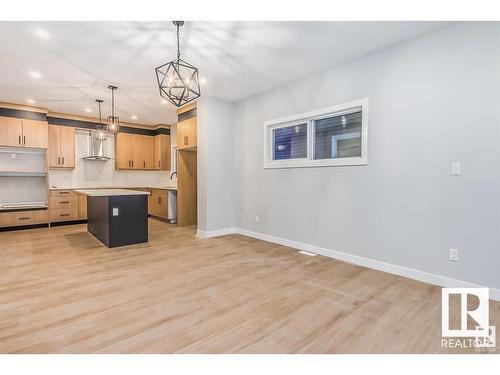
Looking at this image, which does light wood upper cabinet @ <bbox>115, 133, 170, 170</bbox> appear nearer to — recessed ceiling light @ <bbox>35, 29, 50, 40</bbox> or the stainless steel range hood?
the stainless steel range hood

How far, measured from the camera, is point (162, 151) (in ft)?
25.4

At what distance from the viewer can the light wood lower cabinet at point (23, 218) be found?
17.9ft

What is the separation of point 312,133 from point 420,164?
1627mm

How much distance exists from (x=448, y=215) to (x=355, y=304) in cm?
139

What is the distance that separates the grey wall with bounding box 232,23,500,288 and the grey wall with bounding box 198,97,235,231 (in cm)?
169

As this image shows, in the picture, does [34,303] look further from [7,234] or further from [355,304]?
[7,234]

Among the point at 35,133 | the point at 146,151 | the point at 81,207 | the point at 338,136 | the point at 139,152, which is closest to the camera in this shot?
the point at 338,136

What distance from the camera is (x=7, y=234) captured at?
5.28 m

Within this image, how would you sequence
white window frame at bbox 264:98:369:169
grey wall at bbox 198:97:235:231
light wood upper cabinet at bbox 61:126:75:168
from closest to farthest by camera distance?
white window frame at bbox 264:98:369:169 < grey wall at bbox 198:97:235:231 < light wood upper cabinet at bbox 61:126:75:168

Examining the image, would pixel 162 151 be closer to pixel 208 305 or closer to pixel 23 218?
pixel 23 218

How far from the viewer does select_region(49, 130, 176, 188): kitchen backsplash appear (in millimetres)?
6762

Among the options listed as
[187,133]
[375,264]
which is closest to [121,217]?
[187,133]

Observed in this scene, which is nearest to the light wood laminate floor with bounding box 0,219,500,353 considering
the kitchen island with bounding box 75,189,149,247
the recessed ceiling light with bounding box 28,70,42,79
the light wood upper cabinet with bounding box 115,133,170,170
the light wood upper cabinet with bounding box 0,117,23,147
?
the kitchen island with bounding box 75,189,149,247

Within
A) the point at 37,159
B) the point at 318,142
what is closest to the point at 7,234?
the point at 37,159
